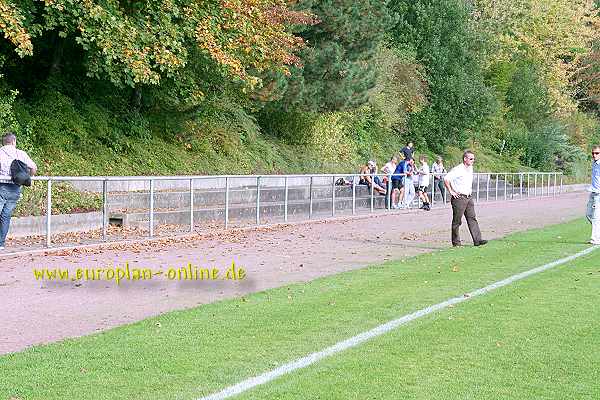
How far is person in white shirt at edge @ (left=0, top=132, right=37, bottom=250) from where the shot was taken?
15531 mm

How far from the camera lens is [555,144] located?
60781mm

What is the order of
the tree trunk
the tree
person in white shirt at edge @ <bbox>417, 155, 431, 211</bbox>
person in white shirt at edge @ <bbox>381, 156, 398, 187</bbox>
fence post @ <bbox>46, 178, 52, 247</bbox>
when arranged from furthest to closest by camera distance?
person in white shirt at edge @ <bbox>417, 155, 431, 211</bbox>
person in white shirt at edge @ <bbox>381, 156, 398, 187</bbox>
the tree trunk
the tree
fence post @ <bbox>46, 178, 52, 247</bbox>

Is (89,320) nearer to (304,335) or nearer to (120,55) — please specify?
(304,335)

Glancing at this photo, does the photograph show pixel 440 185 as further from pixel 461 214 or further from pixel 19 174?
pixel 19 174

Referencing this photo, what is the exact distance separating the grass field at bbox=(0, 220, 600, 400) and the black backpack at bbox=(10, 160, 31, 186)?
5499mm

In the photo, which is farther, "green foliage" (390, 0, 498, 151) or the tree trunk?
"green foliage" (390, 0, 498, 151)

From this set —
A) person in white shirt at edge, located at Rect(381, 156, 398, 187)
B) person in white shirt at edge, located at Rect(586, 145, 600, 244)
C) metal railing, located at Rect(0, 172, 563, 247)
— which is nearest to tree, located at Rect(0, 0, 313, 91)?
metal railing, located at Rect(0, 172, 563, 247)

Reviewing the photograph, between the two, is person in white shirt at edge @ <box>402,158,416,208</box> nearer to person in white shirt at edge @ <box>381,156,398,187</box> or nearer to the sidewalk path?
person in white shirt at edge @ <box>381,156,398,187</box>

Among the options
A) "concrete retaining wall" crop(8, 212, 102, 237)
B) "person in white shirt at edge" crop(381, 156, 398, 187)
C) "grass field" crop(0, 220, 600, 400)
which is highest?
"person in white shirt at edge" crop(381, 156, 398, 187)

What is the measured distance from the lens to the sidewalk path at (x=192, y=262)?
1010 cm

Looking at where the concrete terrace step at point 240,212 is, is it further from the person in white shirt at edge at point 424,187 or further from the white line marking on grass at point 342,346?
the white line marking on grass at point 342,346

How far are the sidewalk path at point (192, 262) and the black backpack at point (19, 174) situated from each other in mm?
1262

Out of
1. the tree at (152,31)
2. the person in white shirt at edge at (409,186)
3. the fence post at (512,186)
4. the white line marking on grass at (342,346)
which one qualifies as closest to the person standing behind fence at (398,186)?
the person in white shirt at edge at (409,186)

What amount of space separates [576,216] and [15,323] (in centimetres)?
2440
